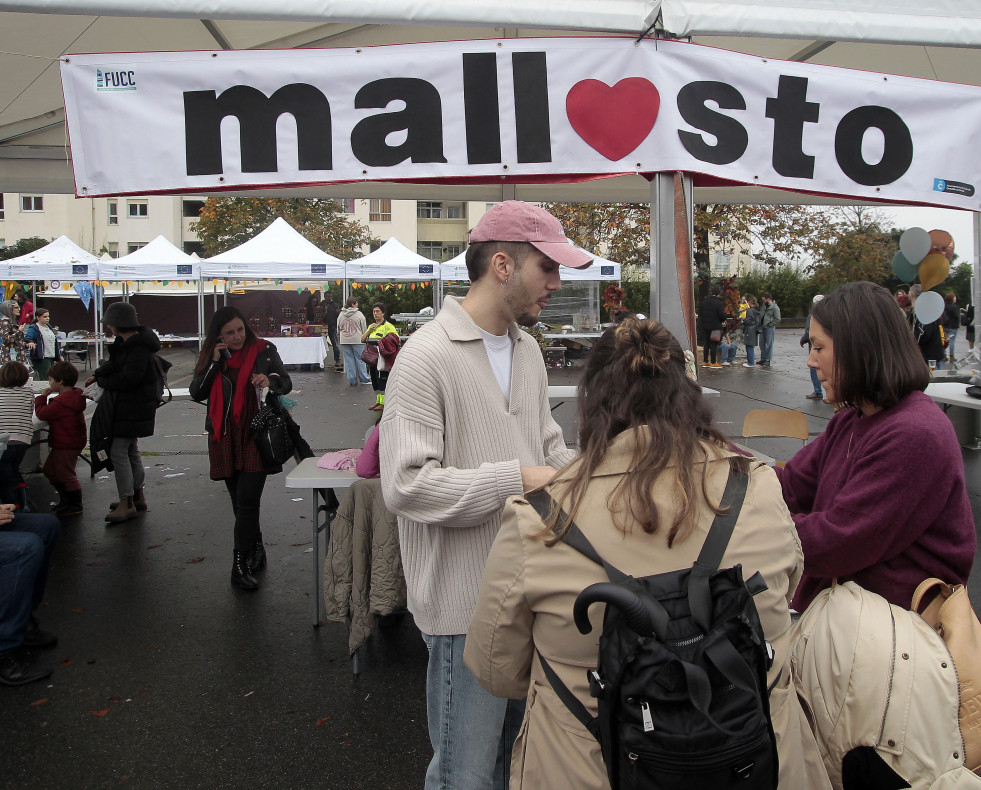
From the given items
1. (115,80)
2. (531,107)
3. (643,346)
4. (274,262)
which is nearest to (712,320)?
(274,262)

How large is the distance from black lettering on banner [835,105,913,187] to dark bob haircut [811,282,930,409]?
1259mm

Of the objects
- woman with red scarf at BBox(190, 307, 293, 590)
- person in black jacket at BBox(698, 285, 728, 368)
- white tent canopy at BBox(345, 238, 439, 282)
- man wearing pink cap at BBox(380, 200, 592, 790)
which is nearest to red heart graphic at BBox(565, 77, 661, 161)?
man wearing pink cap at BBox(380, 200, 592, 790)

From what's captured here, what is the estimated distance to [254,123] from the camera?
9.25 ft

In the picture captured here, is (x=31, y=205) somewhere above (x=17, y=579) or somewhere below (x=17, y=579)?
above

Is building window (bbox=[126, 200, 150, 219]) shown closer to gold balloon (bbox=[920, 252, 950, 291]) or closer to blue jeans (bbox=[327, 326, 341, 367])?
blue jeans (bbox=[327, 326, 341, 367])

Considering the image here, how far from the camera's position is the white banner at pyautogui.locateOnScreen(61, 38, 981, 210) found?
2777mm

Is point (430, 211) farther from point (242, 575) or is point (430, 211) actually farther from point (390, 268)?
point (242, 575)

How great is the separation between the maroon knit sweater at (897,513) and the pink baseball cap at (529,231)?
872 millimetres

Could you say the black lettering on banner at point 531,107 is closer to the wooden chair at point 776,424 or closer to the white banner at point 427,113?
the white banner at point 427,113

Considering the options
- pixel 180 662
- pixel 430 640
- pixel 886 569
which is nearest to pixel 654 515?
pixel 430 640

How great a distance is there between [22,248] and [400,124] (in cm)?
4456

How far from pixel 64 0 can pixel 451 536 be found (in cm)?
223

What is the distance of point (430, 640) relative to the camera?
Result: 1.92 metres

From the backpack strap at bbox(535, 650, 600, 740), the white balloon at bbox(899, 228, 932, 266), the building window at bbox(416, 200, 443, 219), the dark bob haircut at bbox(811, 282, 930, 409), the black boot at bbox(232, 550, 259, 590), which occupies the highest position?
the building window at bbox(416, 200, 443, 219)
